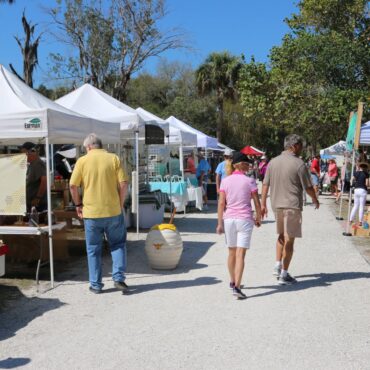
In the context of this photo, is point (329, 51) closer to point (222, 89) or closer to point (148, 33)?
point (148, 33)

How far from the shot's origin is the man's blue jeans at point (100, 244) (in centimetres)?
616

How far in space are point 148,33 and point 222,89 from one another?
15.6m

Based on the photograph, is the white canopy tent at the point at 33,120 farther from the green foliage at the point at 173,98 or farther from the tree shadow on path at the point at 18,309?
the green foliage at the point at 173,98

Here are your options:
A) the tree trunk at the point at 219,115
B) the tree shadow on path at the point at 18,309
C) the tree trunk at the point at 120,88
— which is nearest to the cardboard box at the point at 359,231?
the tree shadow on path at the point at 18,309

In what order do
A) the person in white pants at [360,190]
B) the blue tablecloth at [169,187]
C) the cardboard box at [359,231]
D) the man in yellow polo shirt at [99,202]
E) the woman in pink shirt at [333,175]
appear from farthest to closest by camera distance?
the woman in pink shirt at [333,175], the blue tablecloth at [169,187], the person in white pants at [360,190], the cardboard box at [359,231], the man in yellow polo shirt at [99,202]

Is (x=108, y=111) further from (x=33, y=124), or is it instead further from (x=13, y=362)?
(x=13, y=362)

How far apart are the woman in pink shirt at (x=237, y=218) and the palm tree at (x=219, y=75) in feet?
122

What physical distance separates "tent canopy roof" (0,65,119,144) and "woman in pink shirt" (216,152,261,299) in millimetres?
2362

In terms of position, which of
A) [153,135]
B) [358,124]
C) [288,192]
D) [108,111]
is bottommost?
[288,192]

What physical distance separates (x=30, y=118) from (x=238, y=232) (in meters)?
2.99

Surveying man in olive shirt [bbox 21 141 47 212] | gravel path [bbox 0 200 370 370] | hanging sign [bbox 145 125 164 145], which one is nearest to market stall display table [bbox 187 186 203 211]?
hanging sign [bbox 145 125 164 145]

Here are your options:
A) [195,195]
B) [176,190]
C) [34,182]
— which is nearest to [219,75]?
[195,195]

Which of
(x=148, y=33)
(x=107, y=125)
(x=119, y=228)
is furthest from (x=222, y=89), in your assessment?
(x=119, y=228)

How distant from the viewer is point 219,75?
42.5m
